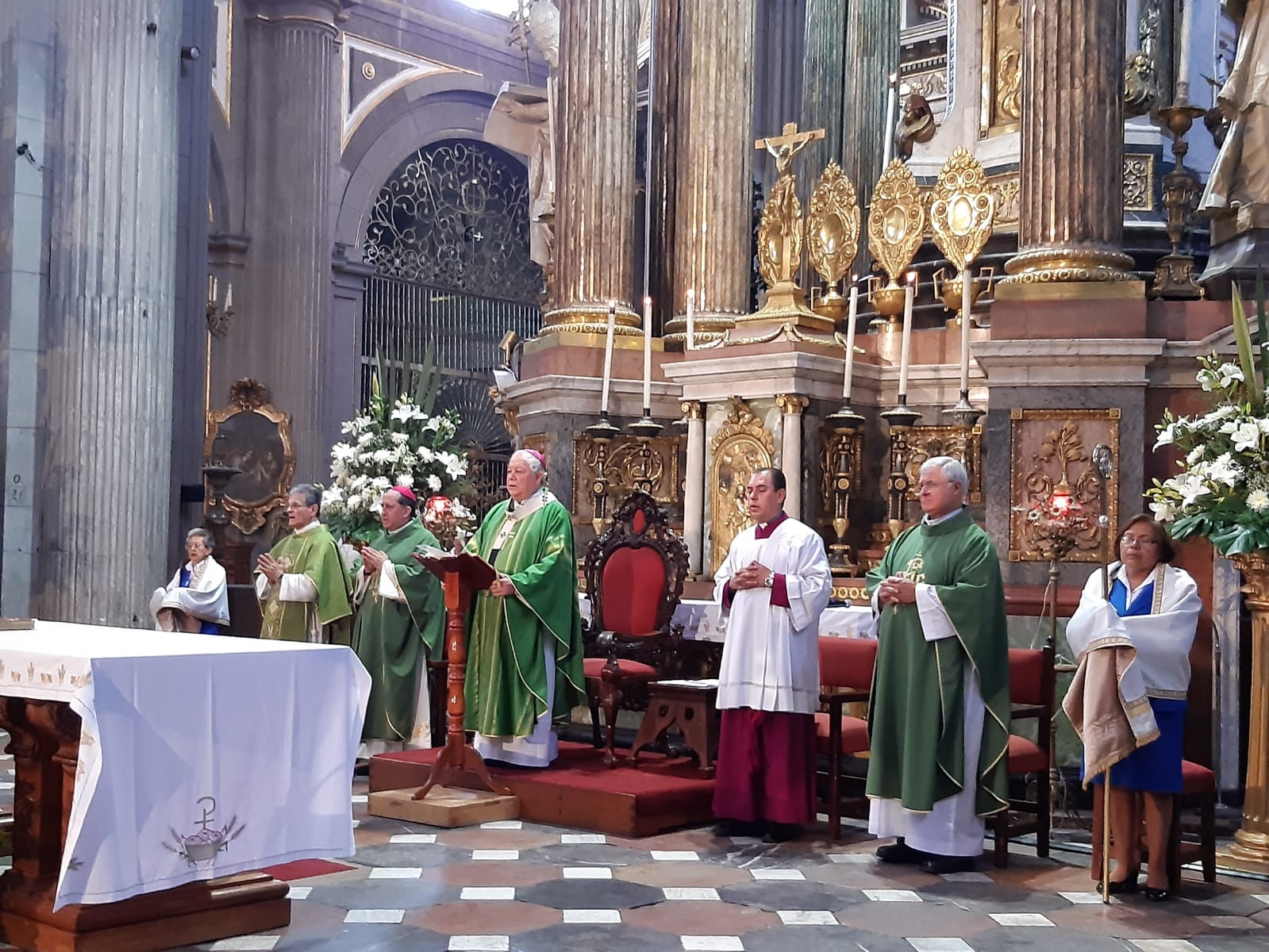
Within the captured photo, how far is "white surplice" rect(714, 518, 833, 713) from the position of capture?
21.6ft

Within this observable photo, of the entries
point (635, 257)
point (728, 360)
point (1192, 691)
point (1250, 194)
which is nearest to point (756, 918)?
point (1192, 691)

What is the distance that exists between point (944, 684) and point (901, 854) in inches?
30.1

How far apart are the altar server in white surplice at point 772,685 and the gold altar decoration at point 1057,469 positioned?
1.52 meters

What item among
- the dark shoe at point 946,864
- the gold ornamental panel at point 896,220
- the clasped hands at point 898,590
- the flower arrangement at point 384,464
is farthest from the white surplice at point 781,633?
the gold ornamental panel at point 896,220

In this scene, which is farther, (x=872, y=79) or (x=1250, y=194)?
(x=872, y=79)

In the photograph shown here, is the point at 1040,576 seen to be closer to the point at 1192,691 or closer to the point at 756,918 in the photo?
the point at 1192,691

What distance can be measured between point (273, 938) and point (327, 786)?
1.65 ft

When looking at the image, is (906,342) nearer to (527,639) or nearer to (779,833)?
(527,639)

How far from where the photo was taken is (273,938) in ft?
15.9

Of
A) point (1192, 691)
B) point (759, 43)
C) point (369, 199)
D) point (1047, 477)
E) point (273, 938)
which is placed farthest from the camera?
point (369, 199)

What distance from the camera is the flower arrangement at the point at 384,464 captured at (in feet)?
29.7

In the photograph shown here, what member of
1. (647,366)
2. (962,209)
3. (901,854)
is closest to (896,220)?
(962,209)

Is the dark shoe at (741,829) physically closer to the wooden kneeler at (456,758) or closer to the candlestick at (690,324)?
the wooden kneeler at (456,758)

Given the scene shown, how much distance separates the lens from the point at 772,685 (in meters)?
6.58
